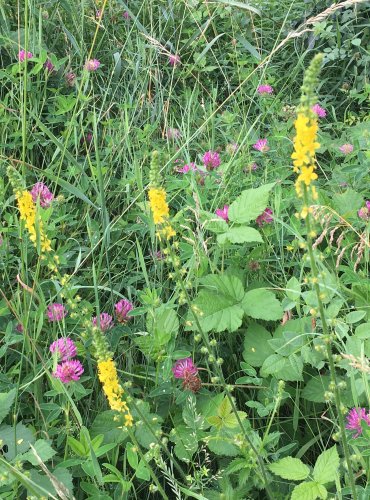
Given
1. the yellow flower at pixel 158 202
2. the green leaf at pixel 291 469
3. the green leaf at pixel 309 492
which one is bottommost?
the green leaf at pixel 291 469

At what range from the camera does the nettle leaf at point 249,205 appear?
5.44 feet

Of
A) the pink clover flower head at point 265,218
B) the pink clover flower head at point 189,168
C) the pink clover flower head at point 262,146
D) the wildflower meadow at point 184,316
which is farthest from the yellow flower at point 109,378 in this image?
the pink clover flower head at point 262,146

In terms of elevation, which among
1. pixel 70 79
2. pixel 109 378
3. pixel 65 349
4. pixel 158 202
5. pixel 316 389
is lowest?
pixel 316 389

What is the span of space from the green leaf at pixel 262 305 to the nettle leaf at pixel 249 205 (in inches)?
7.9

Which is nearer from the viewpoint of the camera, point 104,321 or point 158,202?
point 158,202

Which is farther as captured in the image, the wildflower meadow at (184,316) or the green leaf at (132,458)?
the green leaf at (132,458)

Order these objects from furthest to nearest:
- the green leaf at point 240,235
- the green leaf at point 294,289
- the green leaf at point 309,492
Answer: the green leaf at point 240,235 < the green leaf at point 294,289 < the green leaf at point 309,492

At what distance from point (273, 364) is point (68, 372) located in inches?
18.5

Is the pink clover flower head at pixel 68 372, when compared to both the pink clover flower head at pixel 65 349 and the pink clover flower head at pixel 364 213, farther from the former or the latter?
the pink clover flower head at pixel 364 213

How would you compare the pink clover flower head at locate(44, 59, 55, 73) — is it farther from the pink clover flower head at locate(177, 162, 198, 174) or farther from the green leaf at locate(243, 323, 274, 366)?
the green leaf at locate(243, 323, 274, 366)

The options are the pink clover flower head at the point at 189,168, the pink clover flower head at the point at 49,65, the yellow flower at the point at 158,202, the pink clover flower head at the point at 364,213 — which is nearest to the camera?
the yellow flower at the point at 158,202

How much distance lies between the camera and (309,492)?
1.22 meters

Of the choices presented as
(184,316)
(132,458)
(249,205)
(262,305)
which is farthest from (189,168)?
(132,458)

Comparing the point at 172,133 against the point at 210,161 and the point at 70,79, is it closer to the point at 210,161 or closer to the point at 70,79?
the point at 210,161
